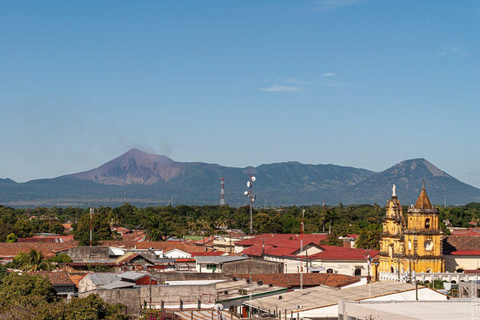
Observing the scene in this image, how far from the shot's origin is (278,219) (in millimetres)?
158750

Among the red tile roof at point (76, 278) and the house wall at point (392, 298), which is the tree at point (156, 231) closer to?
the red tile roof at point (76, 278)

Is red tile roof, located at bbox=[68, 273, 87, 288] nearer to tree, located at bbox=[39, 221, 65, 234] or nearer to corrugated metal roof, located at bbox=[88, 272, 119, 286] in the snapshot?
corrugated metal roof, located at bbox=[88, 272, 119, 286]

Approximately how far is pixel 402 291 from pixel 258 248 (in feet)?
183

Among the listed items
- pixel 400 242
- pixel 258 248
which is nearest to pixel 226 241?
pixel 258 248

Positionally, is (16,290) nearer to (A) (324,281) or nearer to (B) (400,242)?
(A) (324,281)

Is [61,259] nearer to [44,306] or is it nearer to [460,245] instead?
[460,245]

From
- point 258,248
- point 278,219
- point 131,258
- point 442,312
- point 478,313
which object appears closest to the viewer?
point 478,313

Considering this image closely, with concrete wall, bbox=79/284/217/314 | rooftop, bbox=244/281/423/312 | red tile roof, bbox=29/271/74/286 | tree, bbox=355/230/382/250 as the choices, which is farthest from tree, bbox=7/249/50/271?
tree, bbox=355/230/382/250

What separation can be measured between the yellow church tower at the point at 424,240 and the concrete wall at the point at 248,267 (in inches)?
492

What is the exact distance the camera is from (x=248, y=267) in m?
67.8

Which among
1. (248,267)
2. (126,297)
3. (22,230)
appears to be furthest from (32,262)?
(22,230)

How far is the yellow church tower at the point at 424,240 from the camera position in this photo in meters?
69.2

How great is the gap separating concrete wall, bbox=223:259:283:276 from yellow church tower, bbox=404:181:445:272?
1250cm

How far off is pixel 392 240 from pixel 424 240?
530cm
